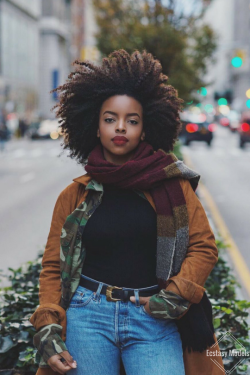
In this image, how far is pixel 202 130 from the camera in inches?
1358

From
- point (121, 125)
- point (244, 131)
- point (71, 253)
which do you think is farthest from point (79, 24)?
point (71, 253)

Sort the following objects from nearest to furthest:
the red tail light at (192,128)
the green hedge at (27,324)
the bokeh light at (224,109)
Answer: the green hedge at (27,324) < the red tail light at (192,128) < the bokeh light at (224,109)

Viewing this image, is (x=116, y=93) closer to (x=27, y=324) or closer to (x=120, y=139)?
(x=120, y=139)

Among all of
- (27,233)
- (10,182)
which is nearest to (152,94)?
(27,233)

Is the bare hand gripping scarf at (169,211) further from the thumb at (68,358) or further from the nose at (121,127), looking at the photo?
the thumb at (68,358)

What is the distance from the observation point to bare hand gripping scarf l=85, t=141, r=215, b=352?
8.11ft

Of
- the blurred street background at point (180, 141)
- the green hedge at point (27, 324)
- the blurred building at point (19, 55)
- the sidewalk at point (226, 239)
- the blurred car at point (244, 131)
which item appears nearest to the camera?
the green hedge at point (27, 324)

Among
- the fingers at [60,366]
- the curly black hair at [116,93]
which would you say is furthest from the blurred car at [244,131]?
the fingers at [60,366]

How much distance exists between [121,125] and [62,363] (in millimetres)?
975

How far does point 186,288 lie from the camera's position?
2383 mm

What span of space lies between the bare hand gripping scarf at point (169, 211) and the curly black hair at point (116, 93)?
0.28 m

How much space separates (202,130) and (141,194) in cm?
3233

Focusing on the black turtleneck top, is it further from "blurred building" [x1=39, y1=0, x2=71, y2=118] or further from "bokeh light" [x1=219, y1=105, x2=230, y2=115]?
"bokeh light" [x1=219, y1=105, x2=230, y2=115]

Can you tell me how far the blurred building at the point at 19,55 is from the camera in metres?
60.4
